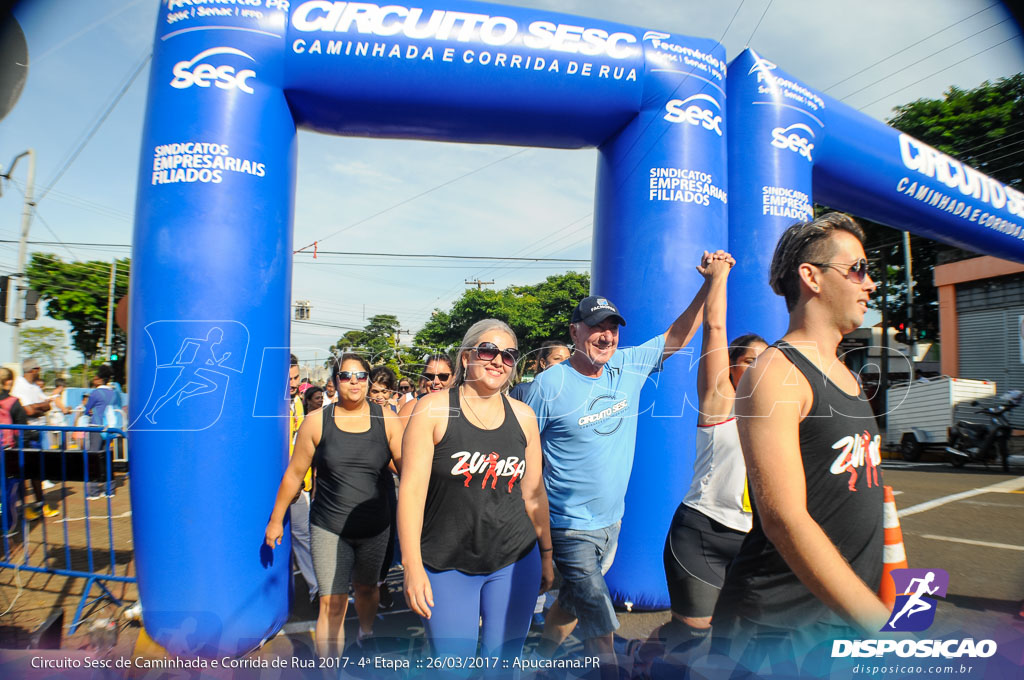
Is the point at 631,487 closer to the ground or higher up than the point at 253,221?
closer to the ground

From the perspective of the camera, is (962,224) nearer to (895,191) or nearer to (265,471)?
(895,191)

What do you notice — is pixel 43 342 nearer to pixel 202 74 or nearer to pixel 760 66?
pixel 202 74

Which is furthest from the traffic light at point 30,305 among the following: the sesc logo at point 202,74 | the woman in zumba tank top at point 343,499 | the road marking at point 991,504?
the road marking at point 991,504

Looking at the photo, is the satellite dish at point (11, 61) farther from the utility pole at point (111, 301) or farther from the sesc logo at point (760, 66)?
the sesc logo at point (760, 66)

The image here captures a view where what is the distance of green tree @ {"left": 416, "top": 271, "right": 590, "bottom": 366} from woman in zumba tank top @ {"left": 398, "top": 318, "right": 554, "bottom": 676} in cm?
55

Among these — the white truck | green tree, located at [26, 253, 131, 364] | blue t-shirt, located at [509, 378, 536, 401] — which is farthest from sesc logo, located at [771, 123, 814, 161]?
the white truck

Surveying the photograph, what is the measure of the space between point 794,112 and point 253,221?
3.94m

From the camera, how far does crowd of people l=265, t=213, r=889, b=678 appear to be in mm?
1395

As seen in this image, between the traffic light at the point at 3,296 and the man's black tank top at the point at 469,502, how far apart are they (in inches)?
107

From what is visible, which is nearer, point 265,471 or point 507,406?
point 507,406

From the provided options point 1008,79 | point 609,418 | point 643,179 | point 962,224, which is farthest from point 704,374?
point 962,224

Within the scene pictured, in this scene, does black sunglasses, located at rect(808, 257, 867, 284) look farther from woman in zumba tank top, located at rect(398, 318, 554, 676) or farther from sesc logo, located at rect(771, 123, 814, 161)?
sesc logo, located at rect(771, 123, 814, 161)

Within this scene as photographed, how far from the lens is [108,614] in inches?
148

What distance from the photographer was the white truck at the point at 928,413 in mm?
11375
